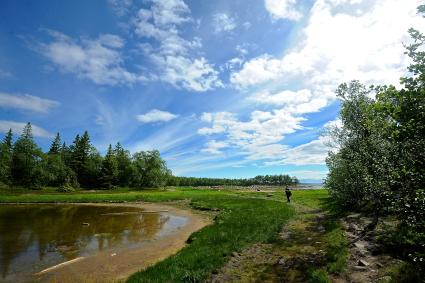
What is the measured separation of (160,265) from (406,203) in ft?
36.8

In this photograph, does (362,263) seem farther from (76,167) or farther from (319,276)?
(76,167)

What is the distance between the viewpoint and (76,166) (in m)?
134

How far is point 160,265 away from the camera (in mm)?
15250

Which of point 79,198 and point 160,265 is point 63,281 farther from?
point 79,198

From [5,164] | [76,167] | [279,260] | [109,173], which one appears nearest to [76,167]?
[76,167]

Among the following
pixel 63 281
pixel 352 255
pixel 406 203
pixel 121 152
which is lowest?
pixel 63 281

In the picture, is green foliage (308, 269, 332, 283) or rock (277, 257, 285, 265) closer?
green foliage (308, 269, 332, 283)

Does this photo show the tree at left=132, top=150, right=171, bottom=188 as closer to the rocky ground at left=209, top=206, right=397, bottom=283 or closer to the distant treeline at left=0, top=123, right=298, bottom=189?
the distant treeline at left=0, top=123, right=298, bottom=189

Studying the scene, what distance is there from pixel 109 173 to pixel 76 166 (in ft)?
48.7

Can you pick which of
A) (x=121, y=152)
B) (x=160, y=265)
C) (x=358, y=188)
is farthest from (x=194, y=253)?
(x=121, y=152)

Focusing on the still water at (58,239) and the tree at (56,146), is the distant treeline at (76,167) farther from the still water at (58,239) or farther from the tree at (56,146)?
the still water at (58,239)

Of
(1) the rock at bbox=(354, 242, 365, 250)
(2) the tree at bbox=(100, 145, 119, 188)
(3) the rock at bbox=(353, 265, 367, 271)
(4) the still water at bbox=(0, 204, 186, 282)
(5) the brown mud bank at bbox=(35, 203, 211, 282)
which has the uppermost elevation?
(2) the tree at bbox=(100, 145, 119, 188)

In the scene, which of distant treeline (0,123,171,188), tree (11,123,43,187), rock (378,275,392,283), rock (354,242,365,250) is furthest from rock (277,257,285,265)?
tree (11,123,43,187)

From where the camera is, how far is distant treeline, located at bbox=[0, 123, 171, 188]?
118 m
